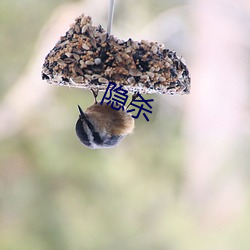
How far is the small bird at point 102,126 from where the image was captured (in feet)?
4.09

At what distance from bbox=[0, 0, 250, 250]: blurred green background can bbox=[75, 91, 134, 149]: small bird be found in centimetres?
182

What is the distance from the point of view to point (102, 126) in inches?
49.5

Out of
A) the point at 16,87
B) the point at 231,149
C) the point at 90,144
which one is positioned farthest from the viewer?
the point at 231,149

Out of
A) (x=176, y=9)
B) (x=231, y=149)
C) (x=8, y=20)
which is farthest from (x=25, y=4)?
(x=231, y=149)

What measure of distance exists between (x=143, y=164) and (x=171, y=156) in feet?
0.69

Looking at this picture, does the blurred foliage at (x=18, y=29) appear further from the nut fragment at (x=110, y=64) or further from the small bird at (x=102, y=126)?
the nut fragment at (x=110, y=64)

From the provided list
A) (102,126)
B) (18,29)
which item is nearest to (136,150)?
(18,29)

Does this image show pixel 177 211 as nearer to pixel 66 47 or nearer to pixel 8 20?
pixel 8 20

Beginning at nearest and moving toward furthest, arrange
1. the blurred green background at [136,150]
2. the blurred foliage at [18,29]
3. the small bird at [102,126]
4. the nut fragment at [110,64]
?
the nut fragment at [110,64], the small bird at [102,126], the blurred green background at [136,150], the blurred foliage at [18,29]

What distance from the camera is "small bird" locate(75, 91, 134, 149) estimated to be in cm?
125

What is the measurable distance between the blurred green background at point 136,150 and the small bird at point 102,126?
1823 mm

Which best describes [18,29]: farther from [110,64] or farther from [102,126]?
[110,64]

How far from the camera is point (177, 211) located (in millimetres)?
3514

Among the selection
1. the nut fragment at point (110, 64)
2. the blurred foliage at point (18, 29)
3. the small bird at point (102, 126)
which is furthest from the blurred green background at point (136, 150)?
the nut fragment at point (110, 64)
